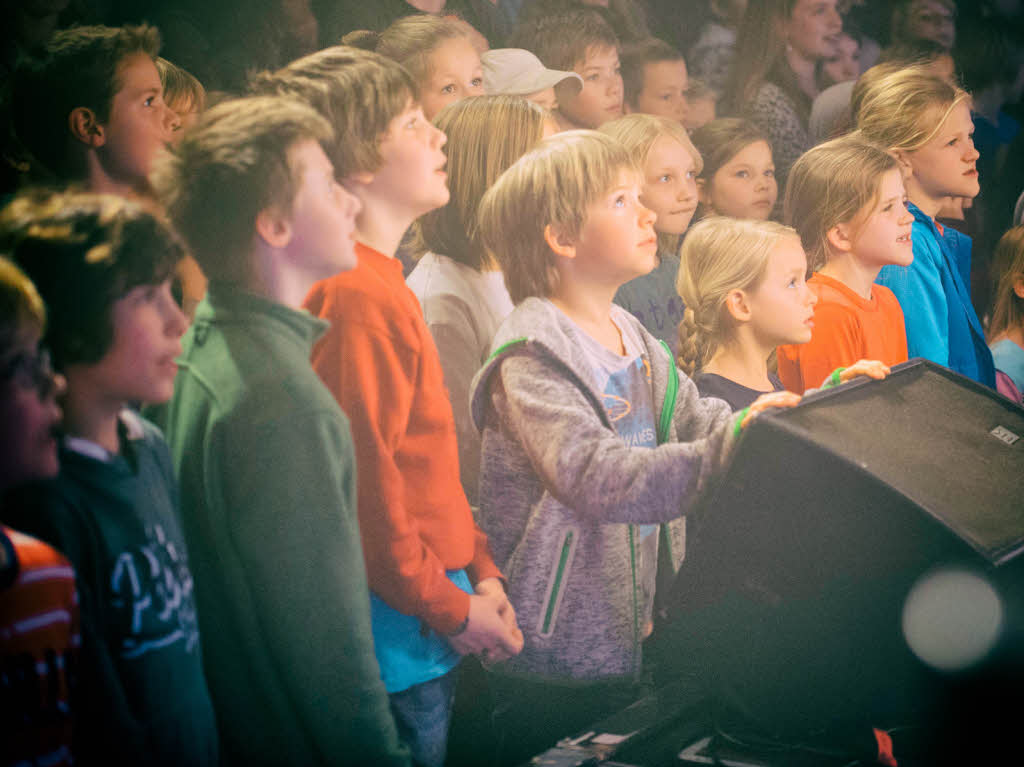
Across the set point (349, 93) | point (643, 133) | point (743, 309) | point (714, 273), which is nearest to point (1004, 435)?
point (743, 309)

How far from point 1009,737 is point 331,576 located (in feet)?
4.44

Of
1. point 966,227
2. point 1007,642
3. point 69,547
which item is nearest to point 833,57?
point 966,227

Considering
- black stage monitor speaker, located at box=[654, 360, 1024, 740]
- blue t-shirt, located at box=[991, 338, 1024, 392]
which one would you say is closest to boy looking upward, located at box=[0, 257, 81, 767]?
black stage monitor speaker, located at box=[654, 360, 1024, 740]

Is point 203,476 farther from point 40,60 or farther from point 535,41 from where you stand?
point 535,41

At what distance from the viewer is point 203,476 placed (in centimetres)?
145

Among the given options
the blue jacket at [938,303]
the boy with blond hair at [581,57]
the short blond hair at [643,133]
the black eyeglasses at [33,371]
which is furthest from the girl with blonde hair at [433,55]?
the blue jacket at [938,303]

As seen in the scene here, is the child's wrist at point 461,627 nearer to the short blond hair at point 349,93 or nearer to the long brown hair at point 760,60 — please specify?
the short blond hair at point 349,93

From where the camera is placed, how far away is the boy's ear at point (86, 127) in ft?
4.86

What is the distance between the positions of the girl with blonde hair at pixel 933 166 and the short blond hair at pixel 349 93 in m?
1.85

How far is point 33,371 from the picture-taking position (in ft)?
4.06

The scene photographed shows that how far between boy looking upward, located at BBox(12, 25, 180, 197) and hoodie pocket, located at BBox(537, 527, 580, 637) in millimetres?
1012

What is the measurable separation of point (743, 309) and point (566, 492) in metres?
0.83

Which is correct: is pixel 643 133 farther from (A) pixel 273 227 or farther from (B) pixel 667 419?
(A) pixel 273 227

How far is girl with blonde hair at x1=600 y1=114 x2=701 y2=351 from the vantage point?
7.98ft
